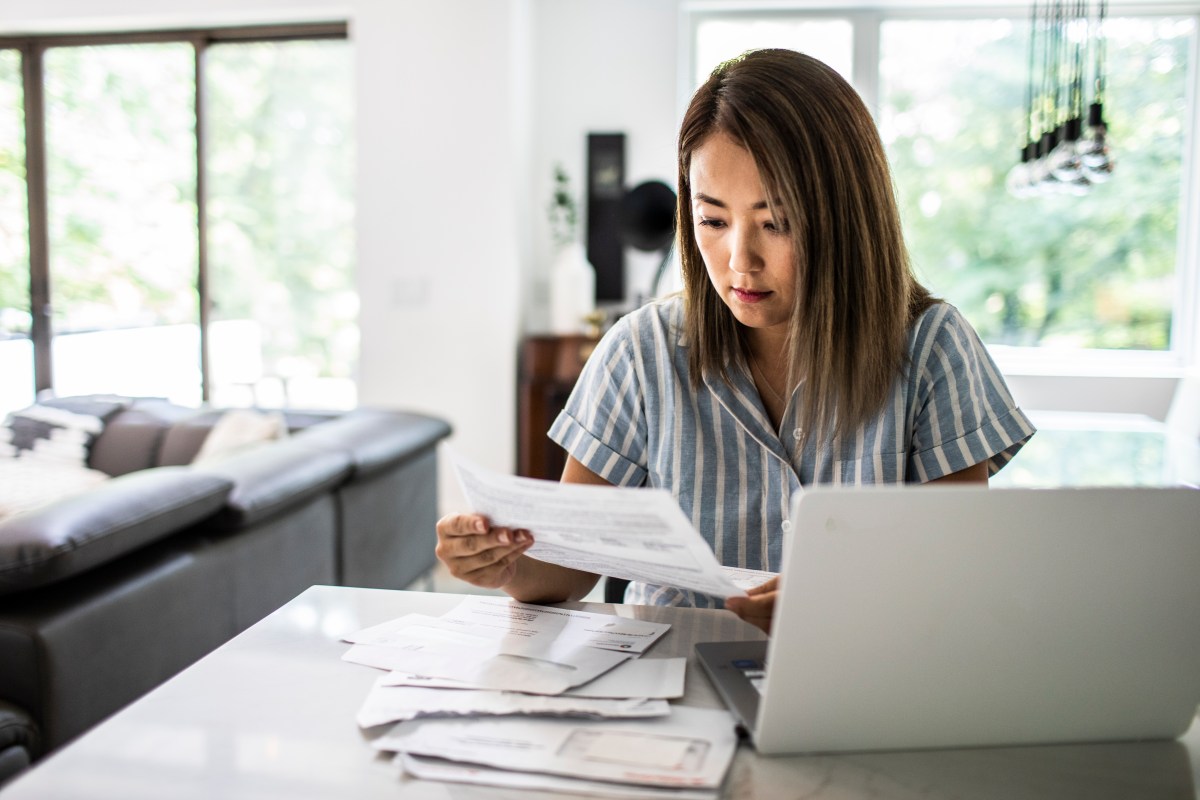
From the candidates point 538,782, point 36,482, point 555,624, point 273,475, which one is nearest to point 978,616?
point 538,782

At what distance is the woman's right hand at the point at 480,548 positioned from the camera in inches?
36.7

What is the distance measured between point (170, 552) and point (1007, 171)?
3.98 meters

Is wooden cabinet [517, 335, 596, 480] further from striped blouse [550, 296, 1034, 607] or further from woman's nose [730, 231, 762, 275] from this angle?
woman's nose [730, 231, 762, 275]

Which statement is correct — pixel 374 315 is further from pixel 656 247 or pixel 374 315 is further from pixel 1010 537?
pixel 1010 537

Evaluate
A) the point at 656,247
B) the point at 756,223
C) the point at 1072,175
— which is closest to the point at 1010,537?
the point at 756,223

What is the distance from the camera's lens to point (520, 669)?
0.83 m

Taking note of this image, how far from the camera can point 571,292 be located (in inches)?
169

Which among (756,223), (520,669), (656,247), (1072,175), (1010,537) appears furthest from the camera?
(656,247)

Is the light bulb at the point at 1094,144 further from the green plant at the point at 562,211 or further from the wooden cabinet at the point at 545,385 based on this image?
the green plant at the point at 562,211

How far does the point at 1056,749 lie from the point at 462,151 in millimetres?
3846

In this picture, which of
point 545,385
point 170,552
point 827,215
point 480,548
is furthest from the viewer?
point 545,385

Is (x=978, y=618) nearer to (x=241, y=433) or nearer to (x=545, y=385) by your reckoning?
(x=241, y=433)

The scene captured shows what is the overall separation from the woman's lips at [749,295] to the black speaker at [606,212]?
11.0ft

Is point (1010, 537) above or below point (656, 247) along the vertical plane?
below
